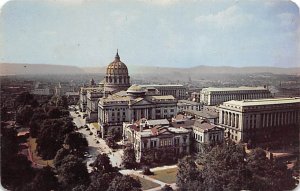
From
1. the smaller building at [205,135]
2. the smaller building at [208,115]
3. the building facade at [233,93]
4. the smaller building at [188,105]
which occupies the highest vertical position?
the building facade at [233,93]

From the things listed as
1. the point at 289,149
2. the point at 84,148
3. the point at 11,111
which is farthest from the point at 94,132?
the point at 289,149

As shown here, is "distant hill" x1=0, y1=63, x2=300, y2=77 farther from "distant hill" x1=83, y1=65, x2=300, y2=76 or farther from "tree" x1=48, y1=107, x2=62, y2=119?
"tree" x1=48, y1=107, x2=62, y2=119

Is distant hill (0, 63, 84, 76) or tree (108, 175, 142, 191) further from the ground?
distant hill (0, 63, 84, 76)

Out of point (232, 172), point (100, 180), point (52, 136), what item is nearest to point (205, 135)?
point (232, 172)

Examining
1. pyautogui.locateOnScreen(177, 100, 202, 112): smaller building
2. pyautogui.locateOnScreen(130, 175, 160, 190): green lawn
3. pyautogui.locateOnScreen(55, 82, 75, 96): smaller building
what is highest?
pyautogui.locateOnScreen(55, 82, 75, 96): smaller building

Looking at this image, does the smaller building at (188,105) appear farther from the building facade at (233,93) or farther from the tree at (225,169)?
the tree at (225,169)

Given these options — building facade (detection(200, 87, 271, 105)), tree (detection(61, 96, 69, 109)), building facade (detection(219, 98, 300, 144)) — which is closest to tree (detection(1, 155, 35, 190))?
tree (detection(61, 96, 69, 109))

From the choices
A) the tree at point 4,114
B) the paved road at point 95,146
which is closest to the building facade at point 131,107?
the paved road at point 95,146
